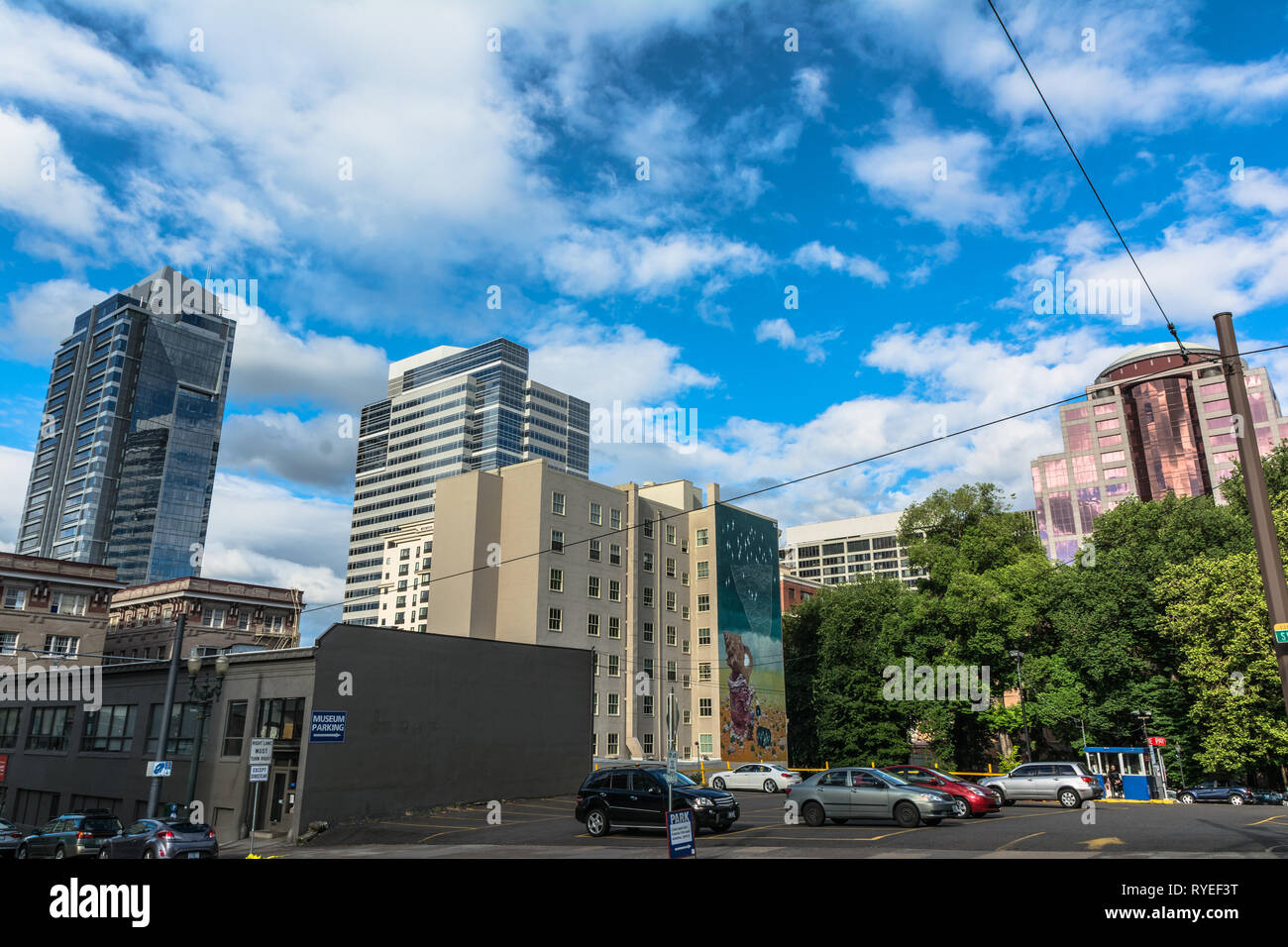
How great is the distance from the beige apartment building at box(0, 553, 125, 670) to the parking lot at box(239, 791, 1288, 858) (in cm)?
4979

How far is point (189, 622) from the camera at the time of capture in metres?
83.6

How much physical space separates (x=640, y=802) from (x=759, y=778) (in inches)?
823

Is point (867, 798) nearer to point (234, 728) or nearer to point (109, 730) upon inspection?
point (234, 728)

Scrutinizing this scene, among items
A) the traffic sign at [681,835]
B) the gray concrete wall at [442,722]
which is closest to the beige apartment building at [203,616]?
the gray concrete wall at [442,722]

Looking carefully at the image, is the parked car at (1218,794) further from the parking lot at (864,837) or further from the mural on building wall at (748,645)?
the mural on building wall at (748,645)

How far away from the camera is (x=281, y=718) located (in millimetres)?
30797

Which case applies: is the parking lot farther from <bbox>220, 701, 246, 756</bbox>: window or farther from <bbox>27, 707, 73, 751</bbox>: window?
<bbox>27, 707, 73, 751</bbox>: window

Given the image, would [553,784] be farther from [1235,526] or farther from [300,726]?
[1235,526]

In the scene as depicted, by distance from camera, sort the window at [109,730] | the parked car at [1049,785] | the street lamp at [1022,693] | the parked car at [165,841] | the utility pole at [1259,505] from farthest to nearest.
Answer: the street lamp at [1022,693]
the window at [109,730]
the parked car at [1049,785]
the parked car at [165,841]
the utility pole at [1259,505]

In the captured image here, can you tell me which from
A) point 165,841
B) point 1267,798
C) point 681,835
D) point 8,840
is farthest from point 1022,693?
point 8,840

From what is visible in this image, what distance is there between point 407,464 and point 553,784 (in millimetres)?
151453

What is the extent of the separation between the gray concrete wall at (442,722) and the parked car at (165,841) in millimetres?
6172

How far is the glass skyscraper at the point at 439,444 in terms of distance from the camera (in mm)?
174250
